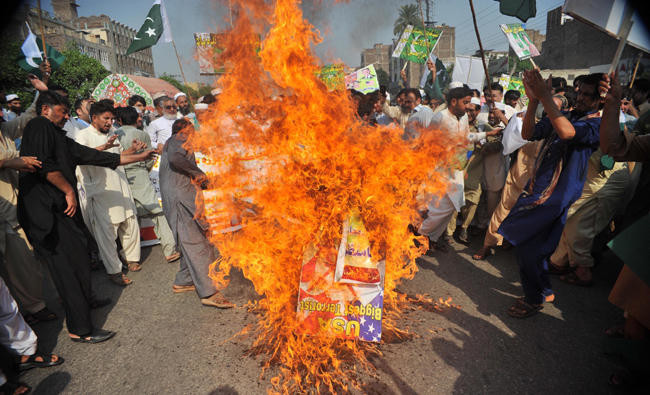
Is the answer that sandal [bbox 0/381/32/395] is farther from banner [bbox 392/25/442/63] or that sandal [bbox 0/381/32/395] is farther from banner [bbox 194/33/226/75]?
banner [bbox 392/25/442/63]

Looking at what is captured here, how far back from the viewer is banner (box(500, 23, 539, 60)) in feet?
22.8

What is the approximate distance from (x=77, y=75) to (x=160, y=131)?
32135mm

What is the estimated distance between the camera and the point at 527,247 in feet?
11.6

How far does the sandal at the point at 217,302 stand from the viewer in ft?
12.8

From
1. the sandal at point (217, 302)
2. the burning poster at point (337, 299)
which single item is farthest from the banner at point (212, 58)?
the sandal at point (217, 302)

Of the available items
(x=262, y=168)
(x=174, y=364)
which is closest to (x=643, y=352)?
(x=262, y=168)

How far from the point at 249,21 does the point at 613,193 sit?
4.96m

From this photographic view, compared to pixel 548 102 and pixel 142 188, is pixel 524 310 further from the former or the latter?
pixel 142 188

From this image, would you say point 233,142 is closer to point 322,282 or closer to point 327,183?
point 327,183

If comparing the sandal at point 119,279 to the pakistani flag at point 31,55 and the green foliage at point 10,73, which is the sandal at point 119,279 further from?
the green foliage at point 10,73

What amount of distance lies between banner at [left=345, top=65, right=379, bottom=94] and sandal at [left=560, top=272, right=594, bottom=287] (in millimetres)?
6329

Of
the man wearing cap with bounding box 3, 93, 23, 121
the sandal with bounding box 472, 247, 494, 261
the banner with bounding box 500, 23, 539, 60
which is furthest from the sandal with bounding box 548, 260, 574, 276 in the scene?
the man wearing cap with bounding box 3, 93, 23, 121

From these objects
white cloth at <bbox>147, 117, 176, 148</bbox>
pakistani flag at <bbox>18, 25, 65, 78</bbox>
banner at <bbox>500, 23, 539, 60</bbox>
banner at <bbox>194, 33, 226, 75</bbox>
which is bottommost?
white cloth at <bbox>147, 117, 176, 148</bbox>

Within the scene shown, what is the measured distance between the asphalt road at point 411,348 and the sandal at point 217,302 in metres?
0.06
